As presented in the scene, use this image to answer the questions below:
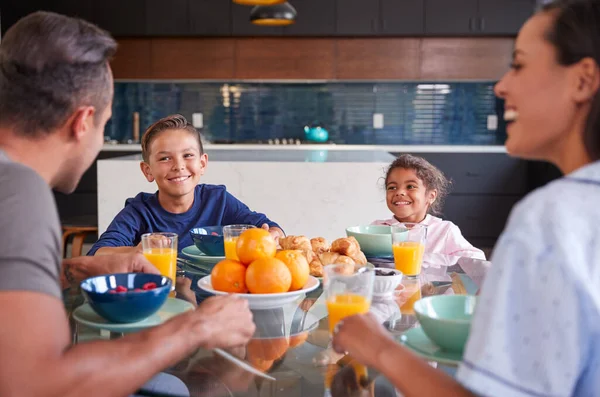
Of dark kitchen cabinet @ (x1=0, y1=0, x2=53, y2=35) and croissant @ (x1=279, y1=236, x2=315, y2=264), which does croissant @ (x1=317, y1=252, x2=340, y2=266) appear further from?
dark kitchen cabinet @ (x1=0, y1=0, x2=53, y2=35)

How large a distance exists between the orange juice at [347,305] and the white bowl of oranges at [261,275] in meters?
0.17

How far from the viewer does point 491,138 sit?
704cm

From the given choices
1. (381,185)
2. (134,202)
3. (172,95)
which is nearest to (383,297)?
(134,202)

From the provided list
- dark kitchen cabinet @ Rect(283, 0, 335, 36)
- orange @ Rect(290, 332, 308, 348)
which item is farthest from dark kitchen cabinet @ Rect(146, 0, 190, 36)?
orange @ Rect(290, 332, 308, 348)

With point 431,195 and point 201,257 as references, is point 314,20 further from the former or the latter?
point 201,257

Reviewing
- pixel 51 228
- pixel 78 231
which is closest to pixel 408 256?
pixel 51 228

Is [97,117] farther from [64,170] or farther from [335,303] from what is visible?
[335,303]

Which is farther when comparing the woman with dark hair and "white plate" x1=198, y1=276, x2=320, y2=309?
"white plate" x1=198, y1=276, x2=320, y2=309

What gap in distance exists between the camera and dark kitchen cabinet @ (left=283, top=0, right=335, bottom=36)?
6605 millimetres

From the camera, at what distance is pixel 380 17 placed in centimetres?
664

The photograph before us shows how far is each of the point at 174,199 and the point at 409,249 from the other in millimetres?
→ 961

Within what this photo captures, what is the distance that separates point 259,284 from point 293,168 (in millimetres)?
2750

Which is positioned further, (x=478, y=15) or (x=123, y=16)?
(x=123, y=16)

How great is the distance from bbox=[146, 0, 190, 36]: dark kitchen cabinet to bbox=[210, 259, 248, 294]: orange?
553 cm
